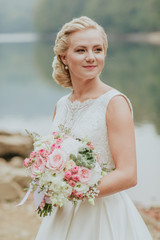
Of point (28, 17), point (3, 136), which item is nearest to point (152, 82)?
point (28, 17)

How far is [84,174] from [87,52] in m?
0.57

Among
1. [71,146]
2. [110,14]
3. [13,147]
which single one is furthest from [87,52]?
[110,14]

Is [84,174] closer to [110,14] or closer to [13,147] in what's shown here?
[13,147]

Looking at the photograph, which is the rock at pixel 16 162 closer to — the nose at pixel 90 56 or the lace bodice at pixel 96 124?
the lace bodice at pixel 96 124

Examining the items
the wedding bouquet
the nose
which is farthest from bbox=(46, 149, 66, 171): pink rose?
the nose

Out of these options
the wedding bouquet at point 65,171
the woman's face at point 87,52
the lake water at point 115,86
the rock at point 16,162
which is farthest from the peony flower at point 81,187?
the rock at point 16,162

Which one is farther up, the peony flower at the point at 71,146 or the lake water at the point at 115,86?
the lake water at the point at 115,86

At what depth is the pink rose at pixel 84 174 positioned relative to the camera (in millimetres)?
1405

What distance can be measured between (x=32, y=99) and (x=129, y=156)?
1134cm

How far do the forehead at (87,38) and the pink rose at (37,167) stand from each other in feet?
1.84

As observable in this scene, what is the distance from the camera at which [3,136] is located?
6168 mm

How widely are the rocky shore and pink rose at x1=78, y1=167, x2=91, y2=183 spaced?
244 centimetres

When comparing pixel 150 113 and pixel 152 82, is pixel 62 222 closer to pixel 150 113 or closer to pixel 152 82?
pixel 150 113

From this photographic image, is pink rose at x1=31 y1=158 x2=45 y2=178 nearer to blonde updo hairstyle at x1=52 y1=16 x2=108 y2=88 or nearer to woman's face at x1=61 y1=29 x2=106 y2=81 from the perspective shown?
woman's face at x1=61 y1=29 x2=106 y2=81
